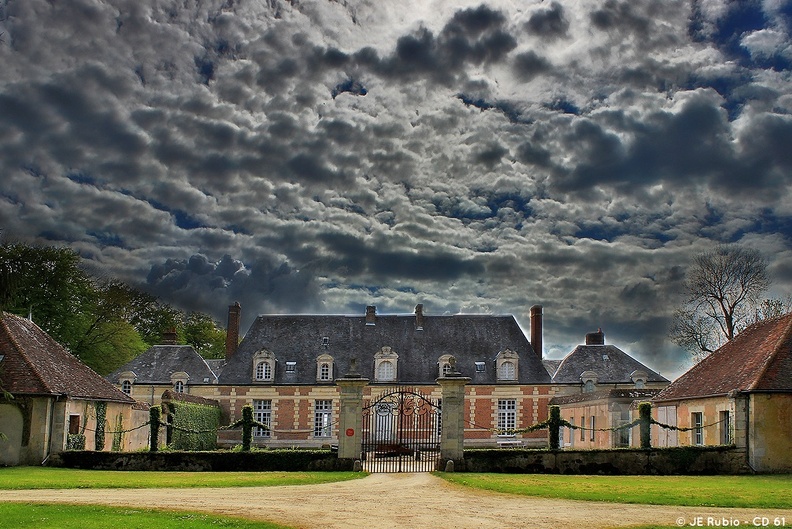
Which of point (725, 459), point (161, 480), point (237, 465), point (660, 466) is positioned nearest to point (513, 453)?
point (660, 466)

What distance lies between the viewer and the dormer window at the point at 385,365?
127ft

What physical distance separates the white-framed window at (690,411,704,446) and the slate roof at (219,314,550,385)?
15.1m

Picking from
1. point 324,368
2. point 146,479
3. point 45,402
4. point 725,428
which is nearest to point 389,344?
point 324,368

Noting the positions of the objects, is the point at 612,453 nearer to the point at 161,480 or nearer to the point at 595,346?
the point at 161,480

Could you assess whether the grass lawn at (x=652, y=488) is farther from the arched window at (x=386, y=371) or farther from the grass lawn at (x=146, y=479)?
the arched window at (x=386, y=371)

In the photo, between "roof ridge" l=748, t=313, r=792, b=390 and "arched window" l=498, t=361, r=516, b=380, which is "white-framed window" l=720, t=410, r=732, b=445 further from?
"arched window" l=498, t=361, r=516, b=380

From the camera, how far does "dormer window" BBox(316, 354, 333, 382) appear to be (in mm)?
38562

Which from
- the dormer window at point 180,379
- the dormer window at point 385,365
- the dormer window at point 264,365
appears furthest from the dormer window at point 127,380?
the dormer window at point 385,365

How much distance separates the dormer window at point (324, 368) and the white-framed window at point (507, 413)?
8.60m

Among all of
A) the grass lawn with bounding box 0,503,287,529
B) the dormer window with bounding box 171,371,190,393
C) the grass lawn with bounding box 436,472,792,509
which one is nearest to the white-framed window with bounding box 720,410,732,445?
the grass lawn with bounding box 436,472,792,509

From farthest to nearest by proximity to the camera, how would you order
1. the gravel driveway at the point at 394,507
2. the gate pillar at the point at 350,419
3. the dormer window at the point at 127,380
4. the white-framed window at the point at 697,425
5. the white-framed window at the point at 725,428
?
the dormer window at the point at 127,380
the white-framed window at the point at 697,425
the white-framed window at the point at 725,428
the gate pillar at the point at 350,419
the gravel driveway at the point at 394,507

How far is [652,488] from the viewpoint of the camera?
15062 millimetres

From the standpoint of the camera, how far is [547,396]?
124 feet

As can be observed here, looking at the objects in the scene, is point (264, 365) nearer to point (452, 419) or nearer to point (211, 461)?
point (211, 461)
